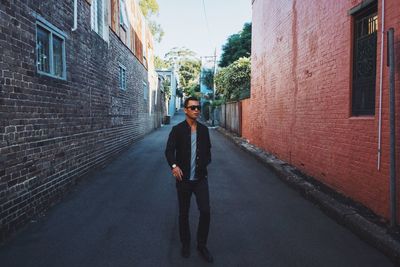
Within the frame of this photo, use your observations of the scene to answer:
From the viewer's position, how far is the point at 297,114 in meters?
8.68

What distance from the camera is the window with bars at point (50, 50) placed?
6008 millimetres

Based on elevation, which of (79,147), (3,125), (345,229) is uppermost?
(3,125)

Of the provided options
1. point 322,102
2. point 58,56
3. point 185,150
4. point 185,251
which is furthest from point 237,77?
point 185,251

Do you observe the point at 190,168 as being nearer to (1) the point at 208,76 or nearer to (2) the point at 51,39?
(2) the point at 51,39

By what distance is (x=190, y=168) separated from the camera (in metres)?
3.95

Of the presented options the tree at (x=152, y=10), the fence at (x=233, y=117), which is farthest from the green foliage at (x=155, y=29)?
the fence at (x=233, y=117)

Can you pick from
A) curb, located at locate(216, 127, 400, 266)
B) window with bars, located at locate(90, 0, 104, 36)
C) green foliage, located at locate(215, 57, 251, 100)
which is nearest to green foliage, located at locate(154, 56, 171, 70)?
green foliage, located at locate(215, 57, 251, 100)

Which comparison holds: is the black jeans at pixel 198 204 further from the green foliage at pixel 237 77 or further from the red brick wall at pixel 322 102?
the green foliage at pixel 237 77

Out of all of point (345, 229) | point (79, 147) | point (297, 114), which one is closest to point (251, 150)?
point (297, 114)

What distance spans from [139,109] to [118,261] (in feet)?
49.4

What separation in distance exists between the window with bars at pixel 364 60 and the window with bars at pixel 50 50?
5050mm

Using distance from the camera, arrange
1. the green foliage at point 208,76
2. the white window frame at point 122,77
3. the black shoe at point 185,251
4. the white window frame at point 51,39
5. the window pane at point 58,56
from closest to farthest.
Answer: the black shoe at point 185,251 → the white window frame at point 51,39 → the window pane at point 58,56 → the white window frame at point 122,77 → the green foliage at point 208,76

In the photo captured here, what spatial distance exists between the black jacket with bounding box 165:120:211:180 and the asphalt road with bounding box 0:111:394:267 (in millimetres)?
927

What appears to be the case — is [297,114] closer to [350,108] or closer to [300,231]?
[350,108]
